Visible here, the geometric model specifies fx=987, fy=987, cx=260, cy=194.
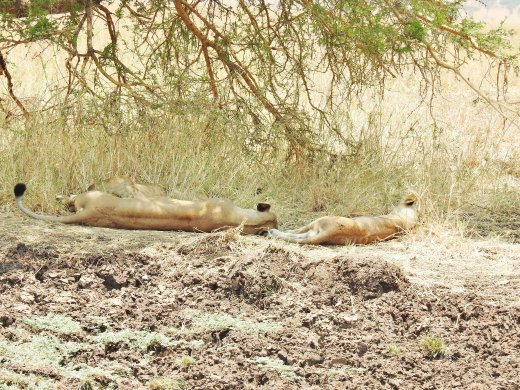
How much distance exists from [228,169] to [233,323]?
3.26 meters

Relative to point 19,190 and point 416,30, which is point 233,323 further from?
point 416,30

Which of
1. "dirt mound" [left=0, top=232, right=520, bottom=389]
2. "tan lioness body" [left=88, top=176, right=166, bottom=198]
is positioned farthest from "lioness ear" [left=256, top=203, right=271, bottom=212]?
"dirt mound" [left=0, top=232, right=520, bottom=389]

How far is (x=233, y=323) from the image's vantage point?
4531 mm

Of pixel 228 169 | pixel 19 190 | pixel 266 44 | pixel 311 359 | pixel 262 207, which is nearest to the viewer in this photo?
pixel 311 359

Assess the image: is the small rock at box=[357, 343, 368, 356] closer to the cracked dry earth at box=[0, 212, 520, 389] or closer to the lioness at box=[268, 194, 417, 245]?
the cracked dry earth at box=[0, 212, 520, 389]

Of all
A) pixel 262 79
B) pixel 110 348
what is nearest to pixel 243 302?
pixel 110 348

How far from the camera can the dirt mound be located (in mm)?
3904

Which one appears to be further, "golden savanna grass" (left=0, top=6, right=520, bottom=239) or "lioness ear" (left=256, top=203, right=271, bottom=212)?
"golden savanna grass" (left=0, top=6, right=520, bottom=239)

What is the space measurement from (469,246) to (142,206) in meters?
2.13

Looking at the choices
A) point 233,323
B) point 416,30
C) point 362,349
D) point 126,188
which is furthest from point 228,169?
point 362,349

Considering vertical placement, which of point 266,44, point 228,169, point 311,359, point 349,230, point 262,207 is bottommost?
point 311,359

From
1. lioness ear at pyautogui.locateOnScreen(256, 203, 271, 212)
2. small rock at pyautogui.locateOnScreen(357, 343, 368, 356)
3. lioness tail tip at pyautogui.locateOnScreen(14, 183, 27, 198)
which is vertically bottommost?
small rock at pyautogui.locateOnScreen(357, 343, 368, 356)

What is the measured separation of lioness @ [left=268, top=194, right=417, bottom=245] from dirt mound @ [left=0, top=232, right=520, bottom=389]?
0.69 meters

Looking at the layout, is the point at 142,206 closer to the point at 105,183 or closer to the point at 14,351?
the point at 105,183
